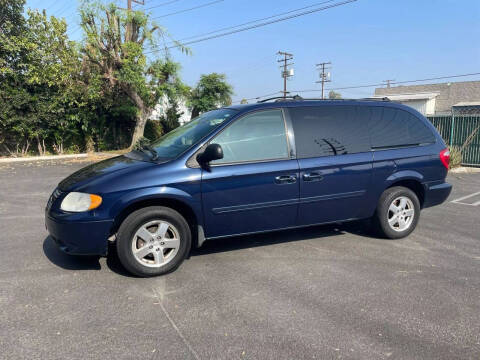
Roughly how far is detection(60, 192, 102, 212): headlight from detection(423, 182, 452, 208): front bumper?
4.36 meters

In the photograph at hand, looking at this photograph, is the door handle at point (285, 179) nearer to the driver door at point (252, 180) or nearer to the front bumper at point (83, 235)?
the driver door at point (252, 180)

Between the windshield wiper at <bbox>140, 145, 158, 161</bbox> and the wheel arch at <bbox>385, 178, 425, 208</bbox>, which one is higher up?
the windshield wiper at <bbox>140, 145, 158, 161</bbox>

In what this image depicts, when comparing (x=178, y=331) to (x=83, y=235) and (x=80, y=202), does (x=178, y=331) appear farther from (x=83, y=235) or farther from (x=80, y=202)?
(x=80, y=202)

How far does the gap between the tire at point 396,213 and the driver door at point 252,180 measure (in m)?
1.39

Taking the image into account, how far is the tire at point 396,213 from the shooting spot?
502 cm

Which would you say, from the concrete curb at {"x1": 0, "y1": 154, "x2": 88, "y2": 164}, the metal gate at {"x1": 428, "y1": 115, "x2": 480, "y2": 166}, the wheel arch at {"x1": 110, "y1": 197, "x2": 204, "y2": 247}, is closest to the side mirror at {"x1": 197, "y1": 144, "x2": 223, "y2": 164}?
the wheel arch at {"x1": 110, "y1": 197, "x2": 204, "y2": 247}

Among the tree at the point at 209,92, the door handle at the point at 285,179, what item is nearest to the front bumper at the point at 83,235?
the door handle at the point at 285,179

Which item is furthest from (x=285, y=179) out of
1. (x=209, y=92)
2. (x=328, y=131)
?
(x=209, y=92)

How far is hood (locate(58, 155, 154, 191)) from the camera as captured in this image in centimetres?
393

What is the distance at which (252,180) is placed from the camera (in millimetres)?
4156

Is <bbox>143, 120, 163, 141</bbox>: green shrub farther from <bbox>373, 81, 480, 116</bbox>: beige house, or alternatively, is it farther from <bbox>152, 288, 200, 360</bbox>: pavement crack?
<bbox>373, 81, 480, 116</bbox>: beige house

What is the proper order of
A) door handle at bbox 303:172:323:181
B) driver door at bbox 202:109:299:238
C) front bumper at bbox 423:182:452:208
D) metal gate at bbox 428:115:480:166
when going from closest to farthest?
driver door at bbox 202:109:299:238 < door handle at bbox 303:172:323:181 < front bumper at bbox 423:182:452:208 < metal gate at bbox 428:115:480:166

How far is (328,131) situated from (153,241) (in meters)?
2.52

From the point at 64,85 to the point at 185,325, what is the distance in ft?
57.1
